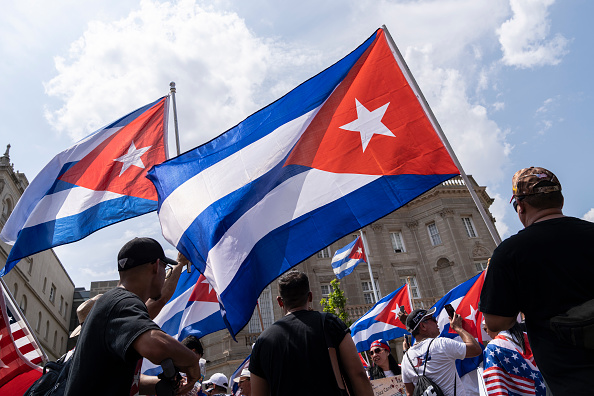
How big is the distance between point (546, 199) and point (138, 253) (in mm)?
2499

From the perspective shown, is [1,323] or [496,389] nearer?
[496,389]

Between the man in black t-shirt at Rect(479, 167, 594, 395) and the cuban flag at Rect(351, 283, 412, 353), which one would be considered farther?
the cuban flag at Rect(351, 283, 412, 353)

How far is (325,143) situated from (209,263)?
2.01 meters

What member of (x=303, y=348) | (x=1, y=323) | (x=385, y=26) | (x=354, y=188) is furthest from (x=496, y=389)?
(x=1, y=323)

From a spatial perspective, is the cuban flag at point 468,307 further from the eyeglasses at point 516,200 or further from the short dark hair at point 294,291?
the eyeglasses at point 516,200

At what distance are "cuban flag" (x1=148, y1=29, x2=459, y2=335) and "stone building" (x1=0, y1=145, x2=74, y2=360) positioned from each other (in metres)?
26.2

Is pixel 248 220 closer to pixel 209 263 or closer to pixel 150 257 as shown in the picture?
pixel 209 263

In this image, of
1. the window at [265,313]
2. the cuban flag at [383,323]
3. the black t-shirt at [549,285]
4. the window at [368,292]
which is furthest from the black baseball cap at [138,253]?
the window at [368,292]

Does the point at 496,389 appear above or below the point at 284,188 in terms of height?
below

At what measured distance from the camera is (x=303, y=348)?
321 centimetres

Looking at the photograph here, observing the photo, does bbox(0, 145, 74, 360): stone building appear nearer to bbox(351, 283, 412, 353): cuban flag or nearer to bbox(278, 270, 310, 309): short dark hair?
bbox(351, 283, 412, 353): cuban flag

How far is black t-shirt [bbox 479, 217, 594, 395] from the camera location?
2189 mm

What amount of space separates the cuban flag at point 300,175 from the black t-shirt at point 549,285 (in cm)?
237

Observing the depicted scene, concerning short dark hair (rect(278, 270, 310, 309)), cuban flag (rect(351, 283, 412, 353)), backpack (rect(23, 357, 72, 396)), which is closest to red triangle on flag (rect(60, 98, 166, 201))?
backpack (rect(23, 357, 72, 396))
